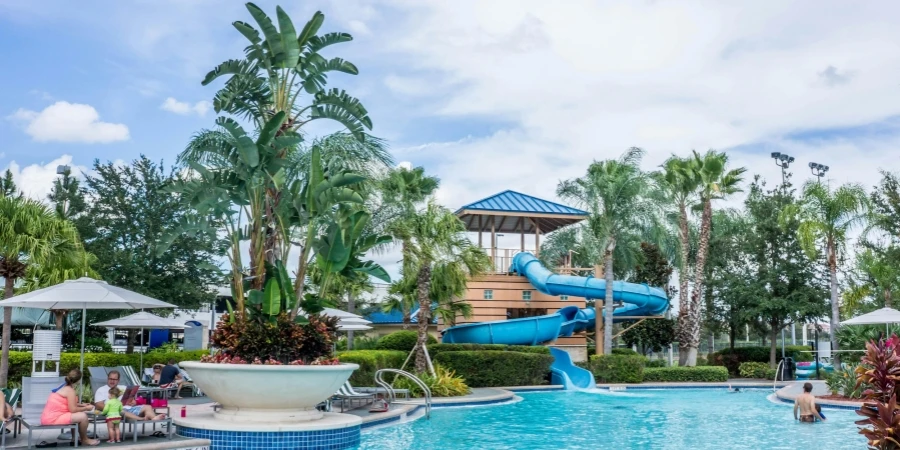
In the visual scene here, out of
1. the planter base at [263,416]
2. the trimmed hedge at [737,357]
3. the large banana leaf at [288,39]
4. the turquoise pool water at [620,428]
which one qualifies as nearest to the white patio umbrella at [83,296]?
the planter base at [263,416]

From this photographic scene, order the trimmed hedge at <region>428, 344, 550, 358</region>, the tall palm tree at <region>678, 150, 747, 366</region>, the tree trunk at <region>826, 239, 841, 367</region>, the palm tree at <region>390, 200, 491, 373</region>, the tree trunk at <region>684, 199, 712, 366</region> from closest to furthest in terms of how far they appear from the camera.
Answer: the palm tree at <region>390, 200, 491, 373</region> → the trimmed hedge at <region>428, 344, 550, 358</region> → the tree trunk at <region>826, 239, 841, 367</region> → the tall palm tree at <region>678, 150, 747, 366</region> → the tree trunk at <region>684, 199, 712, 366</region>

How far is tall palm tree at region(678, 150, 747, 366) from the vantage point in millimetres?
31000

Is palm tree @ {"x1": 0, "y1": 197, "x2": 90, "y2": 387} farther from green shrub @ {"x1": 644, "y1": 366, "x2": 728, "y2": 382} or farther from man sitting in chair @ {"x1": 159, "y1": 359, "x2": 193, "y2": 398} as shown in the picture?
green shrub @ {"x1": 644, "y1": 366, "x2": 728, "y2": 382}

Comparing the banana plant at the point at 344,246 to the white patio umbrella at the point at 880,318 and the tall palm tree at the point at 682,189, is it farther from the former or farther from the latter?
the tall palm tree at the point at 682,189

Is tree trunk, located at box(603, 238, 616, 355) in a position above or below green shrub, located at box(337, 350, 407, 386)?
above

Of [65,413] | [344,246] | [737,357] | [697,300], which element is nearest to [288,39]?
[344,246]

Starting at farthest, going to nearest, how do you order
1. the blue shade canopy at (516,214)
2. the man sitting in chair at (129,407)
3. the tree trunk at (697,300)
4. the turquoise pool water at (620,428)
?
the blue shade canopy at (516,214)
the tree trunk at (697,300)
the turquoise pool water at (620,428)
the man sitting in chair at (129,407)

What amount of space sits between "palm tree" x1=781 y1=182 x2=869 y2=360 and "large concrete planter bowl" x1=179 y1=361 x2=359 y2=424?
75.1 ft

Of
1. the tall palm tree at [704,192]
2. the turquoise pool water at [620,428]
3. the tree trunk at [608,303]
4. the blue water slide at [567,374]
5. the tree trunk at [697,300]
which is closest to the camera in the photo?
the turquoise pool water at [620,428]

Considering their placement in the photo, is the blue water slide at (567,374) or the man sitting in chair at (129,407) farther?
the blue water slide at (567,374)

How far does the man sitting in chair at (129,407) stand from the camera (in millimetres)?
10569

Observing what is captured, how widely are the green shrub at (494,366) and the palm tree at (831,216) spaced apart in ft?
36.0

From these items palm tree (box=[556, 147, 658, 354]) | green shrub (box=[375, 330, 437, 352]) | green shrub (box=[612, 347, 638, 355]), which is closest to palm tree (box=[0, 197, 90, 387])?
green shrub (box=[375, 330, 437, 352])

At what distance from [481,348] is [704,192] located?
37.2ft
